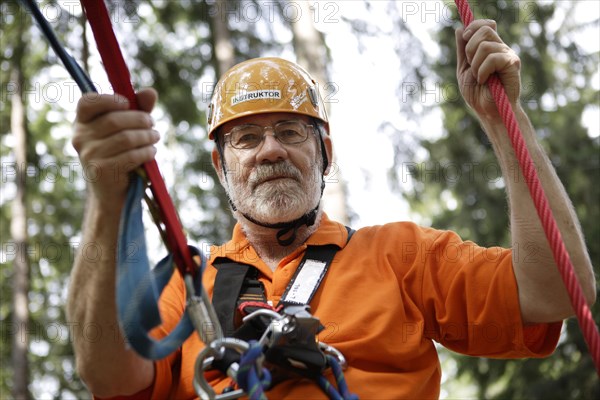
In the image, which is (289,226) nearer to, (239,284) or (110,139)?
(239,284)

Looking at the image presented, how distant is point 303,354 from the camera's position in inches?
109

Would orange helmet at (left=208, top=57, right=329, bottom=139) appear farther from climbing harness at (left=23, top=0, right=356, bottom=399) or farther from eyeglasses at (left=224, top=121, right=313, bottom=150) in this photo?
climbing harness at (left=23, top=0, right=356, bottom=399)

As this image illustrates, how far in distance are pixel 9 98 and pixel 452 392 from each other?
877 centimetres

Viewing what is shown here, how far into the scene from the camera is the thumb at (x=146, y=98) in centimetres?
232

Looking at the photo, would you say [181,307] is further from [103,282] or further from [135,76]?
[135,76]

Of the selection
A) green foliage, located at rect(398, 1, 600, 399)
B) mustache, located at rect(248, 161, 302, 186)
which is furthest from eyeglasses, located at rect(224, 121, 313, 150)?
green foliage, located at rect(398, 1, 600, 399)

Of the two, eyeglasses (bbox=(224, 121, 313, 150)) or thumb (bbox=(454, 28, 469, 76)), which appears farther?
eyeglasses (bbox=(224, 121, 313, 150))

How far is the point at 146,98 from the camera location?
233cm

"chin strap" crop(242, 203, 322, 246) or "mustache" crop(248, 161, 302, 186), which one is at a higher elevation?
"mustache" crop(248, 161, 302, 186)

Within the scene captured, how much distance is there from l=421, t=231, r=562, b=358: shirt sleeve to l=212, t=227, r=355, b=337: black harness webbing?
0.45 metres

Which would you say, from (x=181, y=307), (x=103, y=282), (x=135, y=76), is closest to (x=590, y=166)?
(x=135, y=76)

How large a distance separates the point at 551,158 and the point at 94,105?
8635 mm

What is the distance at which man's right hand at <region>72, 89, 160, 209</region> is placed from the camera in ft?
7.36

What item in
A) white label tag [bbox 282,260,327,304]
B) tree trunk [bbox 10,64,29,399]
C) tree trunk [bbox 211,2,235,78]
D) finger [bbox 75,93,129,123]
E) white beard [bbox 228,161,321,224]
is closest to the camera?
finger [bbox 75,93,129,123]
